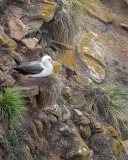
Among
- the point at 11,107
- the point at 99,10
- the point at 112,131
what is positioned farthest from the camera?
the point at 99,10

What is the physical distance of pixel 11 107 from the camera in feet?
22.2

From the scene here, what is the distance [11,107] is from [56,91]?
1.22 m

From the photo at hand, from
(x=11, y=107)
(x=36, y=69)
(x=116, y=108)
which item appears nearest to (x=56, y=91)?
(x=36, y=69)

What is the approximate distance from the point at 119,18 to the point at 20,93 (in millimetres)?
7270

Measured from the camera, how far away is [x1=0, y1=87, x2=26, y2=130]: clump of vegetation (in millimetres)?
6723

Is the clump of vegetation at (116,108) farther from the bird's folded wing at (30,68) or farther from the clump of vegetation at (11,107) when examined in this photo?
the clump of vegetation at (11,107)

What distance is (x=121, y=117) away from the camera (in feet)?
32.9

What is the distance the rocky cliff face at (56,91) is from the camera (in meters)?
7.35

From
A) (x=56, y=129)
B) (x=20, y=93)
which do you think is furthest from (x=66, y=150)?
(x=20, y=93)

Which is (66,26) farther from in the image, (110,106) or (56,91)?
(56,91)

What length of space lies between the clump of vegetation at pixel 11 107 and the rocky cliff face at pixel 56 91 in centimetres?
14

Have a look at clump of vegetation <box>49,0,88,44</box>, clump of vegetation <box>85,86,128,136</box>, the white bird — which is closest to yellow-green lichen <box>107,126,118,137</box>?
clump of vegetation <box>85,86,128,136</box>

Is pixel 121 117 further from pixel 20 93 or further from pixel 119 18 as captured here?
pixel 119 18

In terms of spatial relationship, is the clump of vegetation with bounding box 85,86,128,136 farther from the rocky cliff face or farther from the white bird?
the white bird
